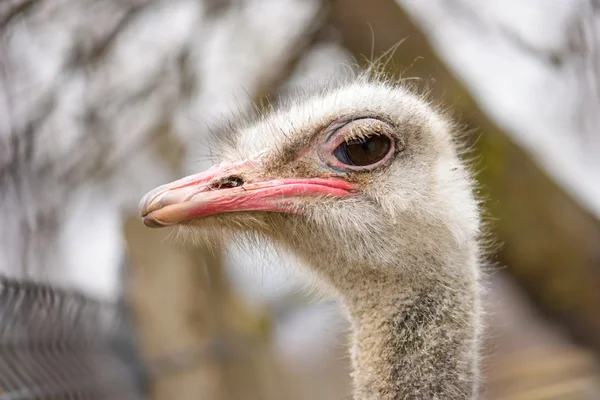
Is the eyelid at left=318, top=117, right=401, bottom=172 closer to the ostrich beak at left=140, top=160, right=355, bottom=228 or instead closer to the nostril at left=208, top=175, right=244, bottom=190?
the ostrich beak at left=140, top=160, right=355, bottom=228

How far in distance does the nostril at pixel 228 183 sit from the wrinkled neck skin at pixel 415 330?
0.34 meters

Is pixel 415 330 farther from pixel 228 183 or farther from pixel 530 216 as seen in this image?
pixel 530 216

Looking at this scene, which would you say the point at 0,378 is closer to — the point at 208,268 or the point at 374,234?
the point at 374,234

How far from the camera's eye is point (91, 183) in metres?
3.66

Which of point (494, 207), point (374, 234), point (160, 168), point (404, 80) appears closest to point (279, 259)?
point (374, 234)

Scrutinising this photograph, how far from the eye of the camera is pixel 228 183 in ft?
5.72

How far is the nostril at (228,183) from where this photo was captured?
5.63 feet

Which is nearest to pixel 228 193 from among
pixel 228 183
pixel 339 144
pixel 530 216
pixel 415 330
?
pixel 228 183

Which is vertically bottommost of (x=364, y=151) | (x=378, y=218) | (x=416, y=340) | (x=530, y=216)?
(x=416, y=340)

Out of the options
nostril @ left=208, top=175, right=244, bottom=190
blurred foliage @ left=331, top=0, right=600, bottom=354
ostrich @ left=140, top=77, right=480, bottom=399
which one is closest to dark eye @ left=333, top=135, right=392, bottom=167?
ostrich @ left=140, top=77, right=480, bottom=399

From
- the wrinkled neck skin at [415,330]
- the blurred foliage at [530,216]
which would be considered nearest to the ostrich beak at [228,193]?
the wrinkled neck skin at [415,330]

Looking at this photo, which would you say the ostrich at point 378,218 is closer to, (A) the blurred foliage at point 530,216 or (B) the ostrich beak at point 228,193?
(B) the ostrich beak at point 228,193

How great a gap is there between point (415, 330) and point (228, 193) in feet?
1.74

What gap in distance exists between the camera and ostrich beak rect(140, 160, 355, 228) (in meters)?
1.63
